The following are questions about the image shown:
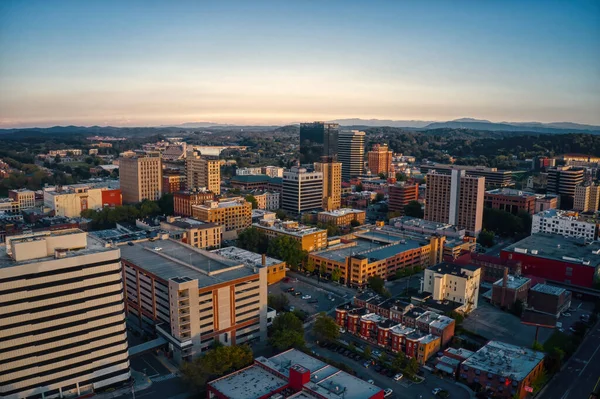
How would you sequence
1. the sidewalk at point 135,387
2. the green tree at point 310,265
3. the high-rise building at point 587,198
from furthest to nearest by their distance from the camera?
the high-rise building at point 587,198, the green tree at point 310,265, the sidewalk at point 135,387

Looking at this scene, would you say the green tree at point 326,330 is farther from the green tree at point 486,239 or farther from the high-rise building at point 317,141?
the high-rise building at point 317,141

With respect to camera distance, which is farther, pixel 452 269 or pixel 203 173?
pixel 203 173

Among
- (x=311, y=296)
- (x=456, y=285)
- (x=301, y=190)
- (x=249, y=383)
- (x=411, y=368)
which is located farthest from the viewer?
(x=301, y=190)

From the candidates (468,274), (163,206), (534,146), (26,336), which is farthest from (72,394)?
(534,146)

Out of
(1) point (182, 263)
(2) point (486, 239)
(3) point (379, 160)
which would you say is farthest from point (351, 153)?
(1) point (182, 263)

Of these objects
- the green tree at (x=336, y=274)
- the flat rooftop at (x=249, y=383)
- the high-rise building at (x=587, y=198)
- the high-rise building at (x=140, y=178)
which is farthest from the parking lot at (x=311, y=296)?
the high-rise building at (x=587, y=198)

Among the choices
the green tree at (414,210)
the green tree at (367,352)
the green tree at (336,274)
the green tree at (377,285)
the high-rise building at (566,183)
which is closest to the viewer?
the green tree at (367,352)

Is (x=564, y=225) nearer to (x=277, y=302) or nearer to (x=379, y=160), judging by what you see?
(x=277, y=302)
